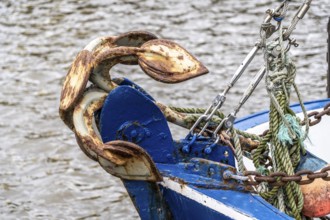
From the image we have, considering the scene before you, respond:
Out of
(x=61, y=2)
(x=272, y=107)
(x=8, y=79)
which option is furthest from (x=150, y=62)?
(x=61, y=2)

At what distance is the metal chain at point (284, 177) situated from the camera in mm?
3826

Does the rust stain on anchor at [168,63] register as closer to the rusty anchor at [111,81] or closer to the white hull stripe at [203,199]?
the rusty anchor at [111,81]

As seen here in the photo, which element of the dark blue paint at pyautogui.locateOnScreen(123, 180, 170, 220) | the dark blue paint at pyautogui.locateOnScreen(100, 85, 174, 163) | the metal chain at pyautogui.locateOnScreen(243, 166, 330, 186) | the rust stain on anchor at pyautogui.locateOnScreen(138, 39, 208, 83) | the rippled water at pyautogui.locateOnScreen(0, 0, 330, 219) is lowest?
the rippled water at pyautogui.locateOnScreen(0, 0, 330, 219)

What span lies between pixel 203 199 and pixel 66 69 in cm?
559

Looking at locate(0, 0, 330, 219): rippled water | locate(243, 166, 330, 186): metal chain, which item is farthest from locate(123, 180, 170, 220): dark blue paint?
locate(0, 0, 330, 219): rippled water

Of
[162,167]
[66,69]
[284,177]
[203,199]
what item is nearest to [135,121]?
[162,167]

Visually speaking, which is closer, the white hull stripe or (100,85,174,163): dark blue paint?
the white hull stripe

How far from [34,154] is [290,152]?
3.61m

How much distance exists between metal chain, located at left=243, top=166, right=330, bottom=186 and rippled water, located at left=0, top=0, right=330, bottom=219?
2540 millimetres

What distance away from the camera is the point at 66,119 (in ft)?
13.0

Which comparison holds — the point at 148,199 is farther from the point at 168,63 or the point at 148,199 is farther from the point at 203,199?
the point at 168,63

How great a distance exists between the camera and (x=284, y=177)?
12.6 feet

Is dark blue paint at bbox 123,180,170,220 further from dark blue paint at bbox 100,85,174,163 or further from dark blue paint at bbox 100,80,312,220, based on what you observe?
dark blue paint at bbox 100,85,174,163

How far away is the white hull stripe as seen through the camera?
368 cm
